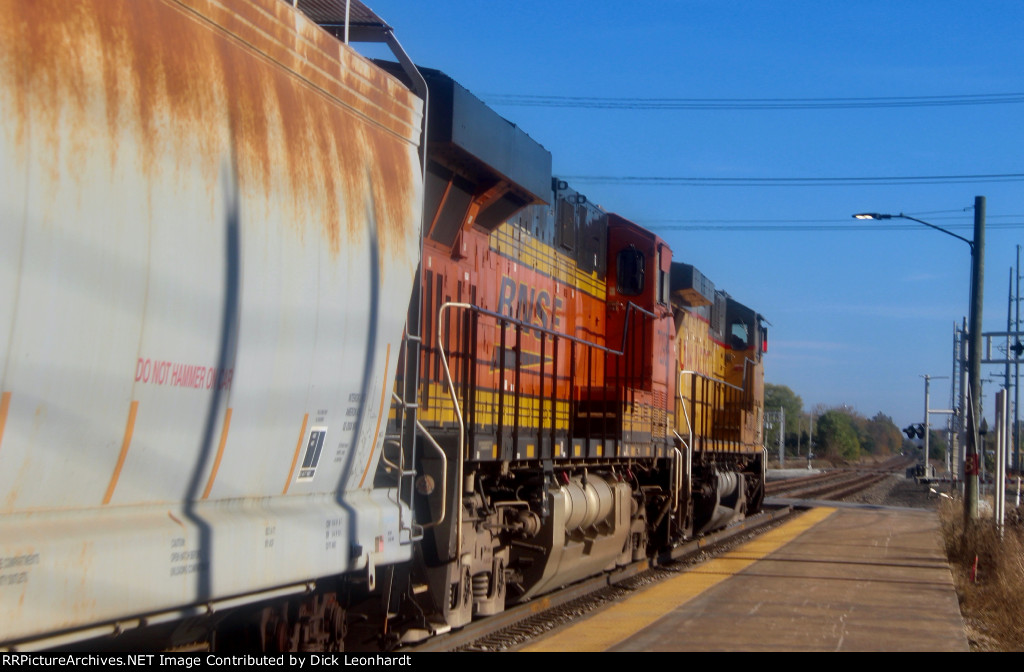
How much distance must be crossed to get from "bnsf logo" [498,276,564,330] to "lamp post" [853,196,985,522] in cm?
813

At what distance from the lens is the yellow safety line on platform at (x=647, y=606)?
7.92 meters

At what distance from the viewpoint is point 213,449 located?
4391 millimetres

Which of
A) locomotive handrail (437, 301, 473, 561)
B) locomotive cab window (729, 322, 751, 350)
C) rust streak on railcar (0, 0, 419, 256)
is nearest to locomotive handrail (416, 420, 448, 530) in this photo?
locomotive handrail (437, 301, 473, 561)

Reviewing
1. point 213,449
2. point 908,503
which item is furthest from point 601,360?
point 908,503

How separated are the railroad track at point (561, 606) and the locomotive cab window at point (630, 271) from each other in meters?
3.46

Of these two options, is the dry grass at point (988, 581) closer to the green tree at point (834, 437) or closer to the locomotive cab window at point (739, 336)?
the locomotive cab window at point (739, 336)

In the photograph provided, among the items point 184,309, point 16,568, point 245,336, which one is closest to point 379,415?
point 245,336

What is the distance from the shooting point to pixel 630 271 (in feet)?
43.0

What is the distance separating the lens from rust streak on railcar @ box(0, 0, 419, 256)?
3447 mm

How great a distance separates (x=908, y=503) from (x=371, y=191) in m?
30.6

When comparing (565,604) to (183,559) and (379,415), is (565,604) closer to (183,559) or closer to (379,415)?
(379,415)

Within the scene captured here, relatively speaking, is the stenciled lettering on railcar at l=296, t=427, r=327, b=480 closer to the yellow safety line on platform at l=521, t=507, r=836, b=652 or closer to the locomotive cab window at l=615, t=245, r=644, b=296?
the yellow safety line on platform at l=521, t=507, r=836, b=652

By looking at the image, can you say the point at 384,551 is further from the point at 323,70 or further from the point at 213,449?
the point at 323,70

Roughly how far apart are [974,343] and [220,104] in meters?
15.4
